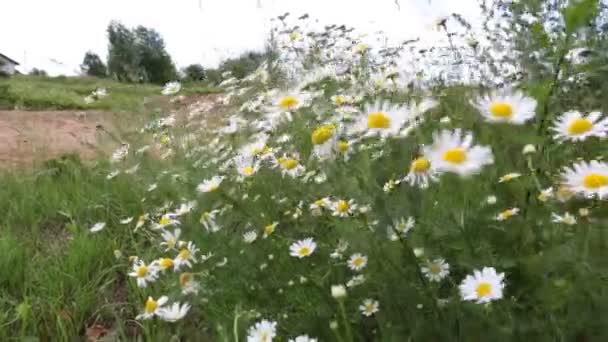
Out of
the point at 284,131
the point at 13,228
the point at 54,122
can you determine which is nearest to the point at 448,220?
the point at 284,131

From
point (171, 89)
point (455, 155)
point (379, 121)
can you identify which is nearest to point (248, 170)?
point (379, 121)

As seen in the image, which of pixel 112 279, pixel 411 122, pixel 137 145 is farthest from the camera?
pixel 137 145

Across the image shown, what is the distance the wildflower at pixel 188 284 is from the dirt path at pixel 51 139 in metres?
1.69

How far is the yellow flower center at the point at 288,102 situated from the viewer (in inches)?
53.9

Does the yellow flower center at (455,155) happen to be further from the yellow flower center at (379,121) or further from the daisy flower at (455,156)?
the yellow flower center at (379,121)

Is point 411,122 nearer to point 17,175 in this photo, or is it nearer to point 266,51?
point 266,51

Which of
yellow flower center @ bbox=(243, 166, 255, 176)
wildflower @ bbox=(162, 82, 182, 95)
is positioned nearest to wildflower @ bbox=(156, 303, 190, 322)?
yellow flower center @ bbox=(243, 166, 255, 176)

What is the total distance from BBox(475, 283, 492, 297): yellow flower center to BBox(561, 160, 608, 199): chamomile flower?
17 cm

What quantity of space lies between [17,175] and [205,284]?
87.8 inches

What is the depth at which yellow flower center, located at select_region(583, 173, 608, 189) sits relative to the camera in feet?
2.60

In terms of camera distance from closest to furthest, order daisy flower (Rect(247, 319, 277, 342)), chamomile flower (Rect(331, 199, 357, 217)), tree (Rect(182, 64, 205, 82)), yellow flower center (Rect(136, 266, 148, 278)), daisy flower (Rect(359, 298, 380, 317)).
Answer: daisy flower (Rect(247, 319, 277, 342))
daisy flower (Rect(359, 298, 380, 317))
chamomile flower (Rect(331, 199, 357, 217))
yellow flower center (Rect(136, 266, 148, 278))
tree (Rect(182, 64, 205, 82))

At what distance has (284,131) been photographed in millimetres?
2045

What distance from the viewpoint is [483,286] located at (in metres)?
0.81

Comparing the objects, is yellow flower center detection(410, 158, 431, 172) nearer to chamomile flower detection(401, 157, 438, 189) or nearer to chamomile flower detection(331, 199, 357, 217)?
chamomile flower detection(401, 157, 438, 189)
